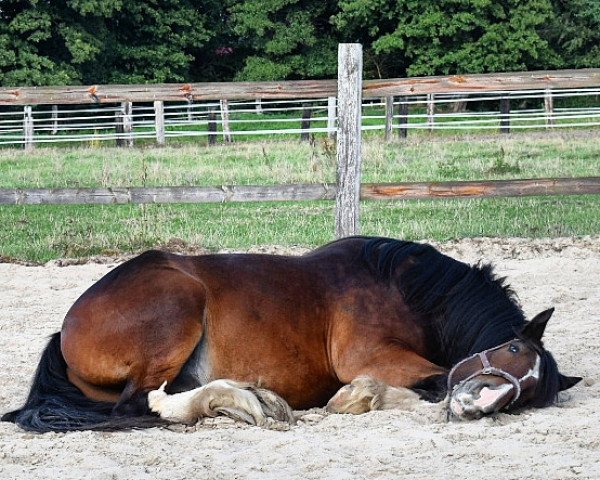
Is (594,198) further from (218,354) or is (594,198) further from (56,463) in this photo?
(56,463)

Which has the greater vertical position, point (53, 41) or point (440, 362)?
point (53, 41)

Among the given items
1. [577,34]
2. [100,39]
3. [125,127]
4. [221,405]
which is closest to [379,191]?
[221,405]

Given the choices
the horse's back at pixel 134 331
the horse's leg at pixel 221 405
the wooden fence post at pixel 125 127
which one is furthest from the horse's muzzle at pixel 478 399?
the wooden fence post at pixel 125 127

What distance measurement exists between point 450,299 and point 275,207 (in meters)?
7.32

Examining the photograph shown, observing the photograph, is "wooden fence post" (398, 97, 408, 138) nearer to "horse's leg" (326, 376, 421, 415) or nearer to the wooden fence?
the wooden fence

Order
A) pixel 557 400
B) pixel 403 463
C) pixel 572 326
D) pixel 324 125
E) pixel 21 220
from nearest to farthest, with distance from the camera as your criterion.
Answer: pixel 403 463
pixel 557 400
pixel 572 326
pixel 21 220
pixel 324 125

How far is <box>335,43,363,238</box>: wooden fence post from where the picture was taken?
28.0 ft

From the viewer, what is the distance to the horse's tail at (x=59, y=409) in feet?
14.3

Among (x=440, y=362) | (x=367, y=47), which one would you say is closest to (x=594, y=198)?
(x=440, y=362)

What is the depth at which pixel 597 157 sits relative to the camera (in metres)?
15.0

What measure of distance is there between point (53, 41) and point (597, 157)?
20.6m

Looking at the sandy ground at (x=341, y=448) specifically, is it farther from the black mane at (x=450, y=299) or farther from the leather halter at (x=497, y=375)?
the black mane at (x=450, y=299)

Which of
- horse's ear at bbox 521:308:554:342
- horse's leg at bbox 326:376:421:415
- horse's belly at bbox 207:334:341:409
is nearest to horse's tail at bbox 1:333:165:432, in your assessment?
horse's belly at bbox 207:334:341:409

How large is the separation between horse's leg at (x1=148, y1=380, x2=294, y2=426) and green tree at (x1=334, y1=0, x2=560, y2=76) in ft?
94.7
